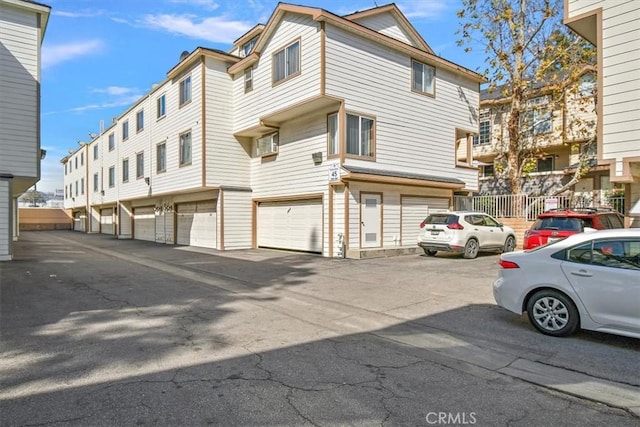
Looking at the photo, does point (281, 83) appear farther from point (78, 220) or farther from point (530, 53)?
point (78, 220)

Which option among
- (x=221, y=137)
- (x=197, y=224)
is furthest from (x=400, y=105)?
(x=197, y=224)

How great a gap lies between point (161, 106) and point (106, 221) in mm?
18859

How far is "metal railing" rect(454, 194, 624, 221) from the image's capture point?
16.8 m

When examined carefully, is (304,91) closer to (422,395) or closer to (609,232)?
(609,232)

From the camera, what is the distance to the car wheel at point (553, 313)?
527cm

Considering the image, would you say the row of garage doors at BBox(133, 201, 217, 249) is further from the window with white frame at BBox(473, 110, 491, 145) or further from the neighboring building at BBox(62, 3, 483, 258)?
the window with white frame at BBox(473, 110, 491, 145)

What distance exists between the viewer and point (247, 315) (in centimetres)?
659

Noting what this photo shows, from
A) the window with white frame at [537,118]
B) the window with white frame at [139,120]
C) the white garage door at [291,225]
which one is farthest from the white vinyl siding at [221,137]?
the window with white frame at [537,118]

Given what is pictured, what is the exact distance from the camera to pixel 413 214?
17.0m

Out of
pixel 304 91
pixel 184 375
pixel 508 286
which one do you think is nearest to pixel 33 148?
pixel 304 91

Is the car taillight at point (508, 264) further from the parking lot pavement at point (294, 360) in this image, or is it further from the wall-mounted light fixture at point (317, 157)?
the wall-mounted light fixture at point (317, 157)

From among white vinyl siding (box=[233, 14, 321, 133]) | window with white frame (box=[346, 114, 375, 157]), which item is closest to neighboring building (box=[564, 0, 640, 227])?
window with white frame (box=[346, 114, 375, 157])

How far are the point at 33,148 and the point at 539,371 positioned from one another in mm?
15598

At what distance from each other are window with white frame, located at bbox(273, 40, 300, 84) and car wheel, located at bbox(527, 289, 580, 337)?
11.7 m
